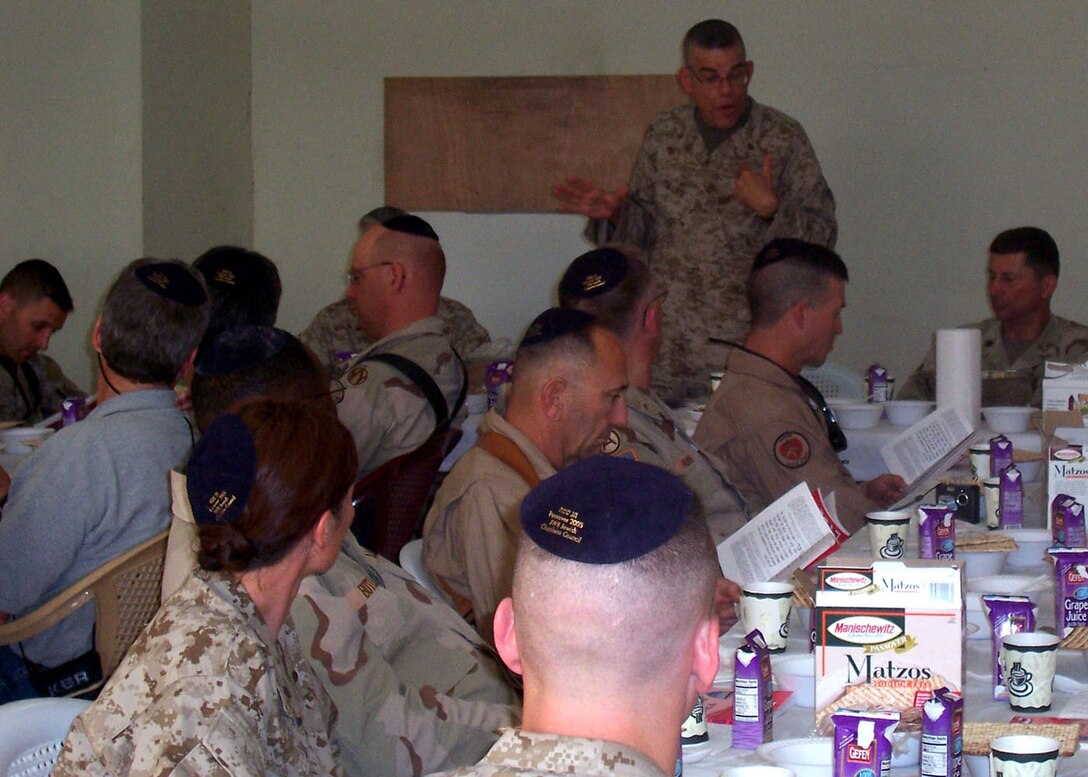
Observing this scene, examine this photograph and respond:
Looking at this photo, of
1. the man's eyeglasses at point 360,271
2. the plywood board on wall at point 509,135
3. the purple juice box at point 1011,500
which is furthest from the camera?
the plywood board on wall at point 509,135

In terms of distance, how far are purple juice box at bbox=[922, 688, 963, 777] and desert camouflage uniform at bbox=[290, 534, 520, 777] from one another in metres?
0.70

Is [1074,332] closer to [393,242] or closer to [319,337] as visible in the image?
[393,242]

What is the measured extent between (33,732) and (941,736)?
1023mm

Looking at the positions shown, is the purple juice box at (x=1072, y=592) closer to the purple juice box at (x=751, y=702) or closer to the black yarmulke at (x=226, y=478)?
the purple juice box at (x=751, y=702)

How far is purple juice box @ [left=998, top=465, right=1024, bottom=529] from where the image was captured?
2.87m

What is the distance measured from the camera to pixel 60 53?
5.84 metres

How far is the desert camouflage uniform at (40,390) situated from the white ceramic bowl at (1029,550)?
355cm

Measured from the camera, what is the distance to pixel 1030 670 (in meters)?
1.75

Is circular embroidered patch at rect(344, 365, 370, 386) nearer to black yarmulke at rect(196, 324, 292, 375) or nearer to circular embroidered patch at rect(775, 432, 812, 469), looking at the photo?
circular embroidered patch at rect(775, 432, 812, 469)

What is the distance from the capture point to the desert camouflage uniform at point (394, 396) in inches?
141

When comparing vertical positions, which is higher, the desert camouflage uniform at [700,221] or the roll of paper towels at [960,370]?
the desert camouflage uniform at [700,221]

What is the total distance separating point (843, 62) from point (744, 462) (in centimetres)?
331

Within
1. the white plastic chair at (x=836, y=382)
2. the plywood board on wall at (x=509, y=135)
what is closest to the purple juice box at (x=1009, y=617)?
the white plastic chair at (x=836, y=382)

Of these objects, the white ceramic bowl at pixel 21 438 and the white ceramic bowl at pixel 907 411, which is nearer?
the white ceramic bowl at pixel 21 438
